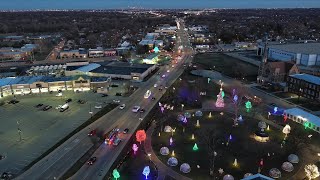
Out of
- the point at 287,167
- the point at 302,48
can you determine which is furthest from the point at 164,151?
the point at 302,48

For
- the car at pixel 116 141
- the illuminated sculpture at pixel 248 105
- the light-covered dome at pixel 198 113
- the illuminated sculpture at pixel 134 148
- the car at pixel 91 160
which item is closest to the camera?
the car at pixel 91 160

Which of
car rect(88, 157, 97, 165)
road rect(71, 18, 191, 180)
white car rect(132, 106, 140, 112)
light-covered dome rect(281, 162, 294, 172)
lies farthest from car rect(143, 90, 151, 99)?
light-covered dome rect(281, 162, 294, 172)

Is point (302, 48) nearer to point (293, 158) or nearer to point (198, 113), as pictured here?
point (198, 113)

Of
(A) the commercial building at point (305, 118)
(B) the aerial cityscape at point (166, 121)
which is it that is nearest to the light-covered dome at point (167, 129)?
(B) the aerial cityscape at point (166, 121)

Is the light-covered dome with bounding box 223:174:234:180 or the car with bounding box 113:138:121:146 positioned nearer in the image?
the light-covered dome with bounding box 223:174:234:180

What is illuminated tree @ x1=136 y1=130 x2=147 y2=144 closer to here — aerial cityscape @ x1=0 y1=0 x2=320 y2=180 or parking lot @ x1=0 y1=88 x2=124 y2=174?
aerial cityscape @ x1=0 y1=0 x2=320 y2=180

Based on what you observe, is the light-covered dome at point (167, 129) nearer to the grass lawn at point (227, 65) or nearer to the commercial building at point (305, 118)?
the commercial building at point (305, 118)
